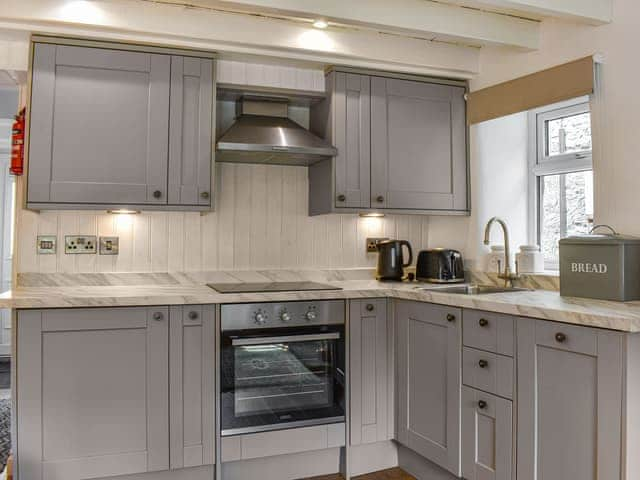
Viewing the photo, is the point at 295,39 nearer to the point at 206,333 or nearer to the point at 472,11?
the point at 472,11

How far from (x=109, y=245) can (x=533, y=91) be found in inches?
92.8

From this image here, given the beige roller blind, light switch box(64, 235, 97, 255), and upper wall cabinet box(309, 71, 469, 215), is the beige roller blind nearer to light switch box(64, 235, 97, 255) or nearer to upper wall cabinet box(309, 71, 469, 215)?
upper wall cabinet box(309, 71, 469, 215)

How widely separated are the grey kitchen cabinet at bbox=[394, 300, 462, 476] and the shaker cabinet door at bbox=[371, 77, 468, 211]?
0.70 m

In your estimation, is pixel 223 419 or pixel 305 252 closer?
pixel 223 419

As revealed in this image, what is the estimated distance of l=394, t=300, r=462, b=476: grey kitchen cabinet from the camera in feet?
7.55

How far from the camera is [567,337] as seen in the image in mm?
1797

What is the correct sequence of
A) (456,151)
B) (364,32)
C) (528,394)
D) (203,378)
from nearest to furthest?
(528,394) → (203,378) → (364,32) → (456,151)

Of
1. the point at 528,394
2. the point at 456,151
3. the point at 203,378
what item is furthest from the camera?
the point at 456,151

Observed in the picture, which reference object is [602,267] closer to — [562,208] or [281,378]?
[562,208]

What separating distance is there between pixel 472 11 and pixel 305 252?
1578mm

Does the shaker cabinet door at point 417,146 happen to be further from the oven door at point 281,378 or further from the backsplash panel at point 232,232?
the oven door at point 281,378

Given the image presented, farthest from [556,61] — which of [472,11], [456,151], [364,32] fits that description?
[364,32]

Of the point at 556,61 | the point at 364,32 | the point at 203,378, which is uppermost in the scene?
the point at 364,32

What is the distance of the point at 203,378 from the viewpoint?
2367 millimetres
